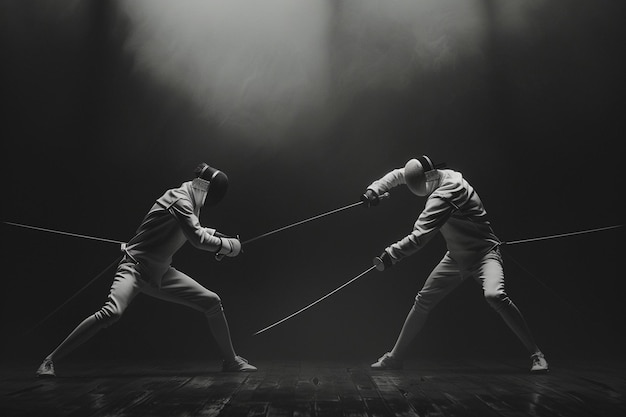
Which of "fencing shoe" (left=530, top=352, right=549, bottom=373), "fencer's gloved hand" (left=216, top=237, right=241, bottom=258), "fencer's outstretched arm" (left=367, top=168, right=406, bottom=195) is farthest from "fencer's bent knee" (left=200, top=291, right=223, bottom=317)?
"fencing shoe" (left=530, top=352, right=549, bottom=373)

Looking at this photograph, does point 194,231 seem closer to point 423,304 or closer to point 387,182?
point 387,182

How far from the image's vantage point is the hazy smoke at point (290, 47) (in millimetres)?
4410

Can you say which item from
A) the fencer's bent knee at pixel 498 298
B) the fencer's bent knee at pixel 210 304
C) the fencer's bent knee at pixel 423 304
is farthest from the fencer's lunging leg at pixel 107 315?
the fencer's bent knee at pixel 498 298

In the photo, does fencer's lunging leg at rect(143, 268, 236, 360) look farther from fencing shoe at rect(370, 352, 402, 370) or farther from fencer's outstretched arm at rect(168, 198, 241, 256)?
fencing shoe at rect(370, 352, 402, 370)

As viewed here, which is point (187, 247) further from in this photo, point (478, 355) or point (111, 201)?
point (478, 355)

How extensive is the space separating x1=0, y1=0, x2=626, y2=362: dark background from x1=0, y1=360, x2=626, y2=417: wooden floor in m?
0.67

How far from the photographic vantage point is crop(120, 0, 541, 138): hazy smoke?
4.41 meters

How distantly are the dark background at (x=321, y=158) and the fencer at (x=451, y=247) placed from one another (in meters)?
0.84

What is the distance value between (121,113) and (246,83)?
0.88 m

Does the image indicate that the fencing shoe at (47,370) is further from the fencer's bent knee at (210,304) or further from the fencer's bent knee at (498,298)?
the fencer's bent knee at (498,298)

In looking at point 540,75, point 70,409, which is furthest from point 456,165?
point 70,409

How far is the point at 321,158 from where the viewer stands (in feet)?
14.4

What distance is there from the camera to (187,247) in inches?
170

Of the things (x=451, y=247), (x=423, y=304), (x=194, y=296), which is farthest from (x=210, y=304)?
(x=451, y=247)
